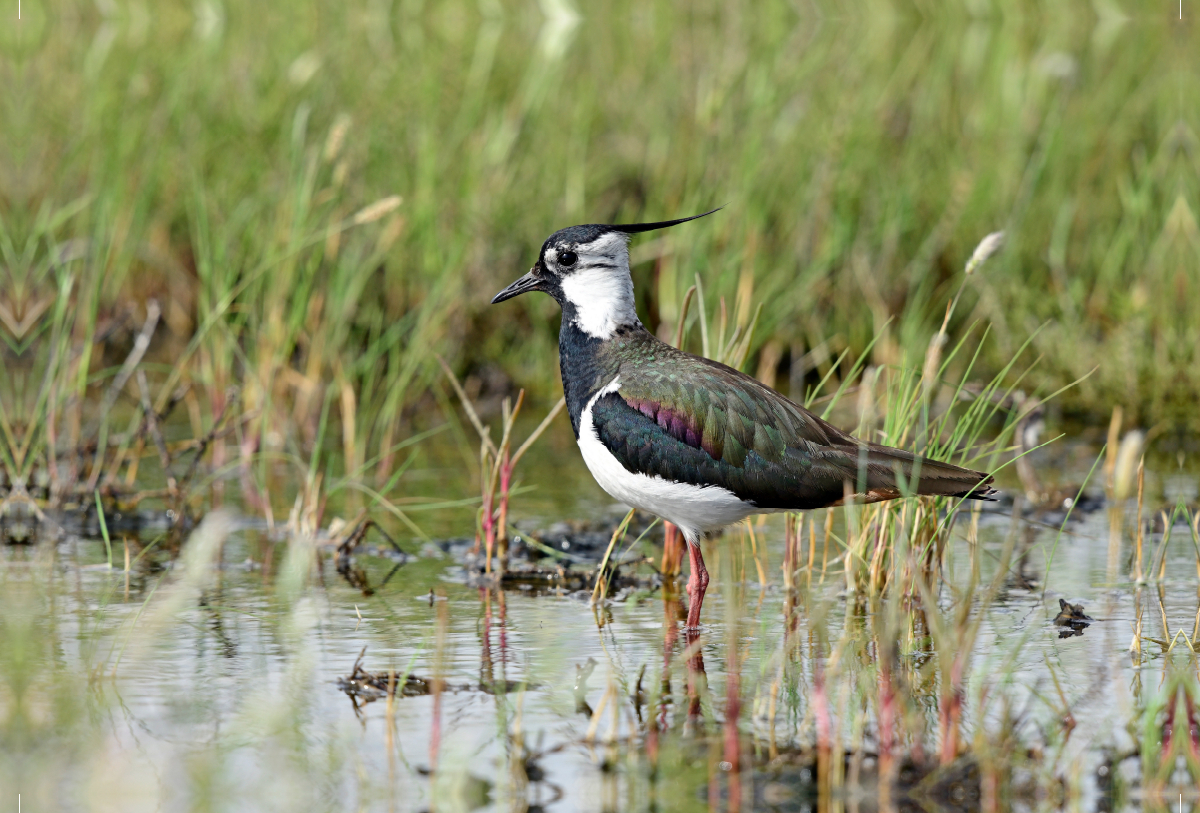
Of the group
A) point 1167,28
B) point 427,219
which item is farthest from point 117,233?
point 1167,28

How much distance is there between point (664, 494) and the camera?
5293 millimetres

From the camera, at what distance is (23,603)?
5.44 metres

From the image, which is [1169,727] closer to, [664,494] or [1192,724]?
[1192,724]

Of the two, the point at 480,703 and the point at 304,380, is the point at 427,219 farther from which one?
the point at 480,703

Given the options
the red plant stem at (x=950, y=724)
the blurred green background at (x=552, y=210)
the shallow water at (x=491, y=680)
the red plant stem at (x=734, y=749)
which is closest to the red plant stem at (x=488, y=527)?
the shallow water at (x=491, y=680)

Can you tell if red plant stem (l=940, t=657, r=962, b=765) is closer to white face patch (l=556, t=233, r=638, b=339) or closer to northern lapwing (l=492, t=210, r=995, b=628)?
northern lapwing (l=492, t=210, r=995, b=628)

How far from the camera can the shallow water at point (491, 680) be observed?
12.5ft

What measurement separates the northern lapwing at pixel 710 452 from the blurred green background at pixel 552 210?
1.38 m

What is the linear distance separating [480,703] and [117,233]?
5.56 m

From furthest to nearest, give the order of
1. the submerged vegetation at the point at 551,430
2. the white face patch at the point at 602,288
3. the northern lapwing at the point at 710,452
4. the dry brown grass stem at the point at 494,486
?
the dry brown grass stem at the point at 494,486, the white face patch at the point at 602,288, the northern lapwing at the point at 710,452, the submerged vegetation at the point at 551,430

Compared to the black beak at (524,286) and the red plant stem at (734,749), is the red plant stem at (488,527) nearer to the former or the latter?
the black beak at (524,286)

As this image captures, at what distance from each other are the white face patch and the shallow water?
1059mm

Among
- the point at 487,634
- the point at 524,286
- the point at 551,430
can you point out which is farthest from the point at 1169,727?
the point at 551,430

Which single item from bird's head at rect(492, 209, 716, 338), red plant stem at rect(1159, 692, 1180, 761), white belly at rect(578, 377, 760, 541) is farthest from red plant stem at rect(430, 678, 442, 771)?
bird's head at rect(492, 209, 716, 338)
